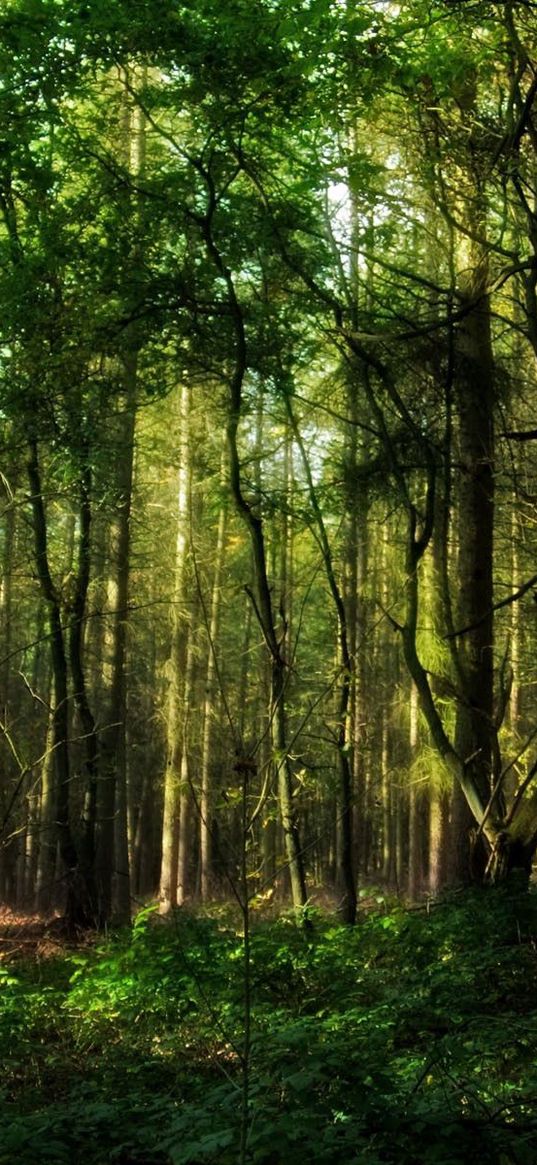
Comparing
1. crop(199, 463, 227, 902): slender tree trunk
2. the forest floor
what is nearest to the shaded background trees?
the forest floor

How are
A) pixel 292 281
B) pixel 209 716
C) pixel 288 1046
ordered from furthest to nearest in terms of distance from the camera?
1. pixel 209 716
2. pixel 292 281
3. pixel 288 1046

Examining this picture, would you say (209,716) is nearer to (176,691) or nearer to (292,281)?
(176,691)

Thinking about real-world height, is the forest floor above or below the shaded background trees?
below

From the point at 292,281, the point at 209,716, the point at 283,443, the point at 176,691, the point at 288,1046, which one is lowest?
the point at 288,1046

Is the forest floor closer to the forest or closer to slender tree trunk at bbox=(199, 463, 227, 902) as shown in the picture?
the forest

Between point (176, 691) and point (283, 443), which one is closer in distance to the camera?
point (283, 443)

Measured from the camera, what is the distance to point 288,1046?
4344 mm

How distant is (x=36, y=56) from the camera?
6.98 metres

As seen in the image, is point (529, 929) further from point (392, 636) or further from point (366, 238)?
point (392, 636)

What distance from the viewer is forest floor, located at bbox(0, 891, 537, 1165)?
3.37m

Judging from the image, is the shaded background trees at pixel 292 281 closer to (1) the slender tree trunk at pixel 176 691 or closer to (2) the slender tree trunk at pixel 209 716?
(1) the slender tree trunk at pixel 176 691

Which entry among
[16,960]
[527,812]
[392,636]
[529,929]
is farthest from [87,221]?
[392,636]

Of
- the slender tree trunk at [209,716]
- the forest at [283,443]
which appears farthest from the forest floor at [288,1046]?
the slender tree trunk at [209,716]

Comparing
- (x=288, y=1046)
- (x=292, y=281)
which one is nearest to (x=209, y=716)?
(x=292, y=281)
